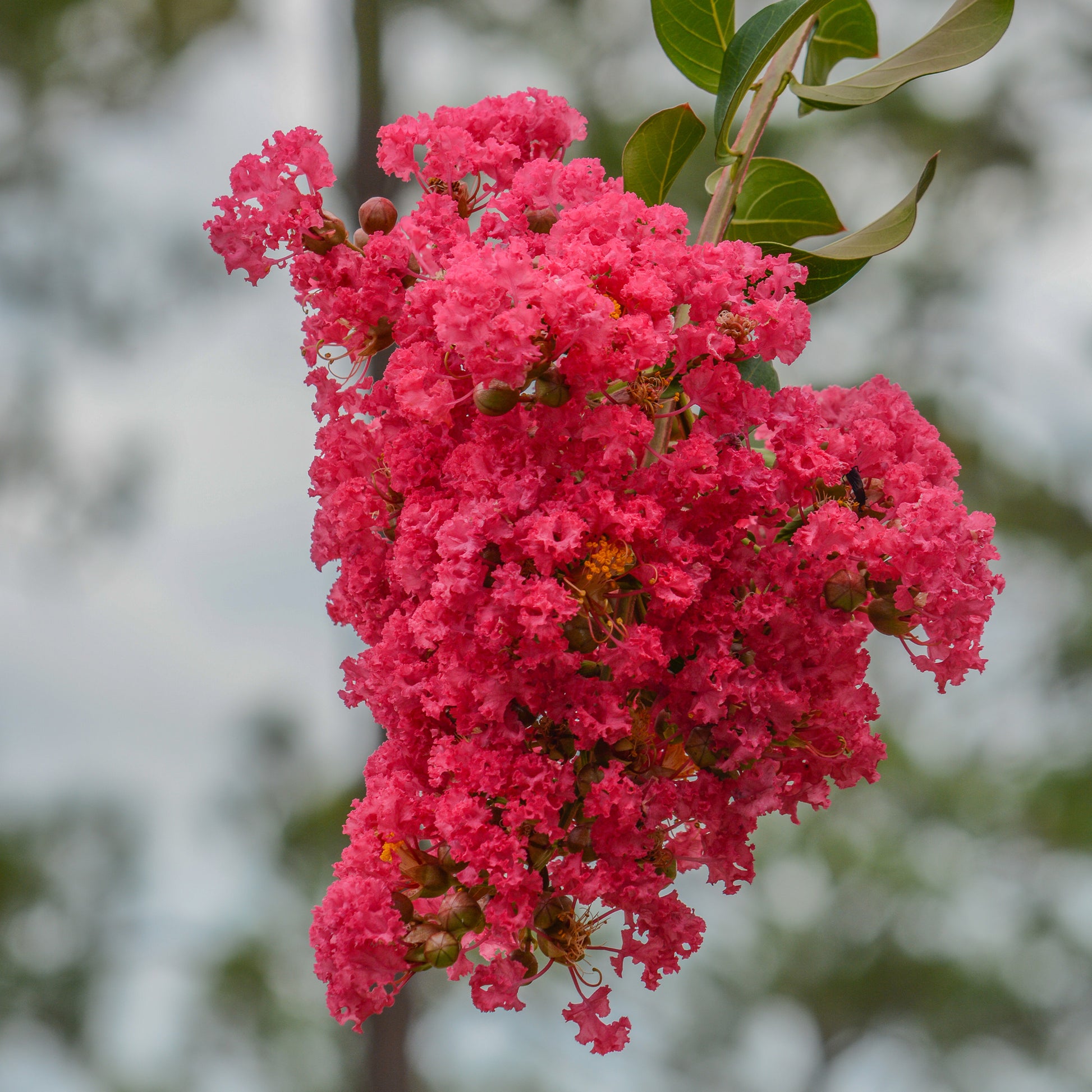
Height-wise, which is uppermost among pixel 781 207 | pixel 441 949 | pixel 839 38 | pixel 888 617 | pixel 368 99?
pixel 368 99

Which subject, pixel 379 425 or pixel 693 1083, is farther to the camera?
pixel 693 1083

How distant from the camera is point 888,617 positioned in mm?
714

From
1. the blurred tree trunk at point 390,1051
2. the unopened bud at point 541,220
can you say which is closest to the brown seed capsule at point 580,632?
the unopened bud at point 541,220

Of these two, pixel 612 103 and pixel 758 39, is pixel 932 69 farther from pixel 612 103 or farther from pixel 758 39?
pixel 612 103

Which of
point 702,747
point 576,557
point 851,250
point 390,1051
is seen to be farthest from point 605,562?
point 390,1051

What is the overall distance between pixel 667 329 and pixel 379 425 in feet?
0.65

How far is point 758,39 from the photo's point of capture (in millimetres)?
793

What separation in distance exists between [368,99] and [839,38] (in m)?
1.71

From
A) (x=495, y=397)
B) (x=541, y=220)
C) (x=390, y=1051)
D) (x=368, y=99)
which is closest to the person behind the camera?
(x=495, y=397)

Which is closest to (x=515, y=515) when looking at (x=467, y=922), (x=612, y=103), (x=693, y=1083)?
(x=467, y=922)

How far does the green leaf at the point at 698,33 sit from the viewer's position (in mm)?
908

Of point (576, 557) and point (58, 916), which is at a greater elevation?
point (58, 916)

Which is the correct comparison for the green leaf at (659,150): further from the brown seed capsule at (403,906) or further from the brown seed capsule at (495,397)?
the brown seed capsule at (403,906)

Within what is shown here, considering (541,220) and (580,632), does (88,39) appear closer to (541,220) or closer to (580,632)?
(541,220)
